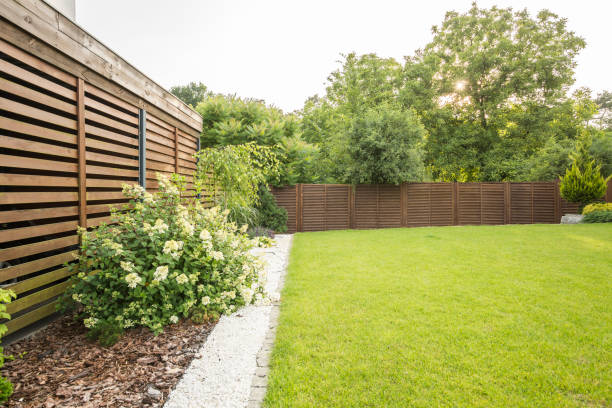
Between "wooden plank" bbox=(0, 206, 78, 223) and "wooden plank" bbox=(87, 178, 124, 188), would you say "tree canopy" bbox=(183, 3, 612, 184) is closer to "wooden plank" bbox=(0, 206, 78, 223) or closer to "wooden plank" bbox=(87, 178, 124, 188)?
"wooden plank" bbox=(87, 178, 124, 188)

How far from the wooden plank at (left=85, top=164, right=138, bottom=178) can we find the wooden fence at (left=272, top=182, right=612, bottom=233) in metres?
6.60

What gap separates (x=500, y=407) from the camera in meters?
1.58

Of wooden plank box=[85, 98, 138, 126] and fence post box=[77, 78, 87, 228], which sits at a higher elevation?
wooden plank box=[85, 98, 138, 126]

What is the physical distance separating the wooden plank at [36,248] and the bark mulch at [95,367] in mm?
635

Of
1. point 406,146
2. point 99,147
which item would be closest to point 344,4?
point 406,146

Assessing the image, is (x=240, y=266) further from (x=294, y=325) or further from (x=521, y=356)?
(x=521, y=356)

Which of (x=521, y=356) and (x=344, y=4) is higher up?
(x=344, y=4)

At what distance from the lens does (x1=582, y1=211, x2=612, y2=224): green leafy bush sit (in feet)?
29.9

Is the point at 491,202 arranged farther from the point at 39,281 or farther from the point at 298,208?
the point at 39,281

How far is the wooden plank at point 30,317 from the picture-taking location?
2.07 metres

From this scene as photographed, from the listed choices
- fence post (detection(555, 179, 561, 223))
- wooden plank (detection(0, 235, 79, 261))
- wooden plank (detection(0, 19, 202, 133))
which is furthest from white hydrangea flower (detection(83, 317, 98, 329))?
fence post (detection(555, 179, 561, 223))

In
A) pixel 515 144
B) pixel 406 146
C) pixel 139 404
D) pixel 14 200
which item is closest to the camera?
pixel 139 404

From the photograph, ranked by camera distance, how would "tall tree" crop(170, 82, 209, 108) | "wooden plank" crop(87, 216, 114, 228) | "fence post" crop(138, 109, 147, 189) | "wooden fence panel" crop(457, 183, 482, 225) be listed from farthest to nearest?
"tall tree" crop(170, 82, 209, 108) < "wooden fence panel" crop(457, 183, 482, 225) < "fence post" crop(138, 109, 147, 189) < "wooden plank" crop(87, 216, 114, 228)

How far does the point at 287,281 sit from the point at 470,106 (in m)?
17.6
